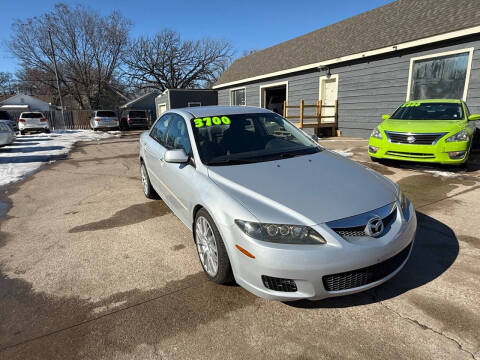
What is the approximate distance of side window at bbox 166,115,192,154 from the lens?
10.5 feet

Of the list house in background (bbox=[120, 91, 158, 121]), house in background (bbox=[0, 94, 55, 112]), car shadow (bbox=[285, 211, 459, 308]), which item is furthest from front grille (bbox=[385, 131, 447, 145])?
house in background (bbox=[0, 94, 55, 112])

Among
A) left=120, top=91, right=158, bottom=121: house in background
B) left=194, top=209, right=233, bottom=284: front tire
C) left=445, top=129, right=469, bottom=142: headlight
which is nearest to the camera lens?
left=194, top=209, right=233, bottom=284: front tire

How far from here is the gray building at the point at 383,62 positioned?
8.16 metres

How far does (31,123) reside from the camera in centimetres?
1991

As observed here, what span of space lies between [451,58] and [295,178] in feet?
29.0

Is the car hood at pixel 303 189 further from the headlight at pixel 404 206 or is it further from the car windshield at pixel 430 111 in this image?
the car windshield at pixel 430 111

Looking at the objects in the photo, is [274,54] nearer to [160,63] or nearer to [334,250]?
[334,250]

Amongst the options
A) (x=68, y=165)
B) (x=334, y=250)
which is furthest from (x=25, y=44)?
(x=334, y=250)

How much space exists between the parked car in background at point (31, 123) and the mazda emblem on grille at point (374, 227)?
2373 centimetres

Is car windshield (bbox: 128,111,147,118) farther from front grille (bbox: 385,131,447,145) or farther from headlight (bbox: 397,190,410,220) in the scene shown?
headlight (bbox: 397,190,410,220)

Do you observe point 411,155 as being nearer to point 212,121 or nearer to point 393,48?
point 212,121

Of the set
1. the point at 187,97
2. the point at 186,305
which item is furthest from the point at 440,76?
the point at 187,97

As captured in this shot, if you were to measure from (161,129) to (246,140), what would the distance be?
5.52ft

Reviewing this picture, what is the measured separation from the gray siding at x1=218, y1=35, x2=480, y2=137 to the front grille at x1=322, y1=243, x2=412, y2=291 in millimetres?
8232
